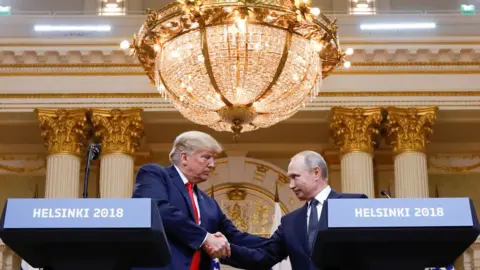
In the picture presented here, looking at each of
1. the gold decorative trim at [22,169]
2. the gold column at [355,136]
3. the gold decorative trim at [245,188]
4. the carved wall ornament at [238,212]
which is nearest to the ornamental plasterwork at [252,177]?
the gold decorative trim at [245,188]

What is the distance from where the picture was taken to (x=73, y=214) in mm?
3570

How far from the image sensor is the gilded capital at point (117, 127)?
13758 millimetres

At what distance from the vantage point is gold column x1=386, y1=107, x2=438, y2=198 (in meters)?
13.6

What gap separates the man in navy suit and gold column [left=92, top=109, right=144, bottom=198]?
28.5 feet

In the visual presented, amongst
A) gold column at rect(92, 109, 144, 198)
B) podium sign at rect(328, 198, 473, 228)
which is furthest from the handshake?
gold column at rect(92, 109, 144, 198)

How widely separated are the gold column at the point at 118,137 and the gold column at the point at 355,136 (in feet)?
9.14

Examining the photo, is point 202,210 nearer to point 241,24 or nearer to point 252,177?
point 241,24

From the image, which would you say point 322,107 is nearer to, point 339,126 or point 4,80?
point 339,126

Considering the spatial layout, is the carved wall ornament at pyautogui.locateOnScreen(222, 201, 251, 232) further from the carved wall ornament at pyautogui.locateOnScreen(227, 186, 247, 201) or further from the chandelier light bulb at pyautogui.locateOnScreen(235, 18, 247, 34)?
the chandelier light bulb at pyautogui.locateOnScreen(235, 18, 247, 34)

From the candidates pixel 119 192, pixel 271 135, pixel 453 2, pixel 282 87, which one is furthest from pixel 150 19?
pixel 453 2

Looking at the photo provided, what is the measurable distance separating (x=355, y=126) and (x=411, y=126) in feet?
2.53

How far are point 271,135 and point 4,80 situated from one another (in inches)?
157

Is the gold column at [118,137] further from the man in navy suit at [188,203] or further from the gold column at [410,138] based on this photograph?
the man in navy suit at [188,203]

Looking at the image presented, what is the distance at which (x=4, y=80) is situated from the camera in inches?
545
